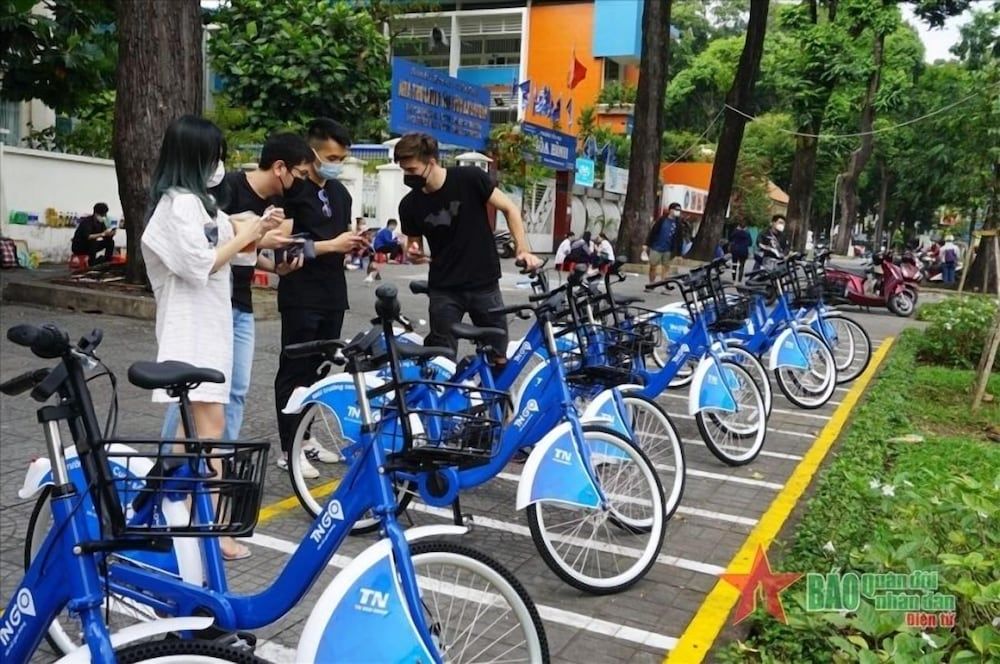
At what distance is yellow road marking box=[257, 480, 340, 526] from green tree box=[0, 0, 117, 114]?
1051 cm

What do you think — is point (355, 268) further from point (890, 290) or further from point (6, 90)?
point (890, 290)

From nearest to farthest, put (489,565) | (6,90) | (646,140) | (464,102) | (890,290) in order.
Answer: (489,565) → (6,90) → (890,290) → (646,140) → (464,102)

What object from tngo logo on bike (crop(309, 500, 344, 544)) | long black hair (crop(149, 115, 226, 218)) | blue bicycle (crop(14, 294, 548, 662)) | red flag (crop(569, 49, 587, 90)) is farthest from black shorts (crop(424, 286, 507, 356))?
red flag (crop(569, 49, 587, 90))

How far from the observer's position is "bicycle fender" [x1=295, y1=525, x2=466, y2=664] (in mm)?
2275

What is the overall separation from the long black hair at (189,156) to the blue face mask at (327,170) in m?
1.28

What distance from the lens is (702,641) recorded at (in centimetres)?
334


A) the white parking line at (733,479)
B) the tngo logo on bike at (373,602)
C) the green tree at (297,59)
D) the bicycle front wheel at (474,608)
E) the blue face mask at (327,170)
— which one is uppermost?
the green tree at (297,59)

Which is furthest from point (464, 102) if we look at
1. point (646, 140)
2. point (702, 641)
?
point (702, 641)

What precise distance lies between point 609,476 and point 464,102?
63.4 feet

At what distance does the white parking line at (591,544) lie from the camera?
3.95 metres

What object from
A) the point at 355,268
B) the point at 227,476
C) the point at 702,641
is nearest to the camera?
the point at 227,476

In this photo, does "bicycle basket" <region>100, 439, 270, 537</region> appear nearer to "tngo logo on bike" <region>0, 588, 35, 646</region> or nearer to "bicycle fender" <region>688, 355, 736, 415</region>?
"tngo logo on bike" <region>0, 588, 35, 646</region>

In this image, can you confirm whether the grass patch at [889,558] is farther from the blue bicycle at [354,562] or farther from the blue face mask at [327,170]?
the blue face mask at [327,170]

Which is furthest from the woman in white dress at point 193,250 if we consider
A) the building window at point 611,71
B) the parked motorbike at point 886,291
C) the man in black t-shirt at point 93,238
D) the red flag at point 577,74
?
the building window at point 611,71
